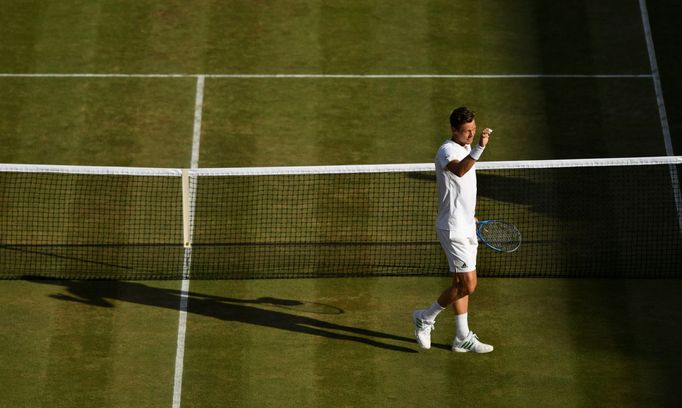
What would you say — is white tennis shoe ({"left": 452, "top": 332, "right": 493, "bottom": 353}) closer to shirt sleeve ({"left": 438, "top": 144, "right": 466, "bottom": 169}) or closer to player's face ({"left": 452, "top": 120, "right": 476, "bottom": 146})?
shirt sleeve ({"left": 438, "top": 144, "right": 466, "bottom": 169})

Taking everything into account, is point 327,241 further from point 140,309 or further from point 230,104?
point 230,104

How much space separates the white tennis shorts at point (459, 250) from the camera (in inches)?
487

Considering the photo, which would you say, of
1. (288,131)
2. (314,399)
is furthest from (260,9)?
(314,399)

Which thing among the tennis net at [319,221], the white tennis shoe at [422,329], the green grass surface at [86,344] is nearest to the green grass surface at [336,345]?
the green grass surface at [86,344]

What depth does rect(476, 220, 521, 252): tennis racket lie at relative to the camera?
14.8 meters

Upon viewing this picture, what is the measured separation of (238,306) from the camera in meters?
14.0

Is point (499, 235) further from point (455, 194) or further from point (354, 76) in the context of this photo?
point (354, 76)

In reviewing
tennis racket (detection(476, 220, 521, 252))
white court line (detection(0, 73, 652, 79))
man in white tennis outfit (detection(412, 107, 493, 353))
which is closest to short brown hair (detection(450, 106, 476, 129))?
man in white tennis outfit (detection(412, 107, 493, 353))

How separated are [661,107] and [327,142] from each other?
533 centimetres

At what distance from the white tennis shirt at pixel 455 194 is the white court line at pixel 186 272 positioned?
327cm

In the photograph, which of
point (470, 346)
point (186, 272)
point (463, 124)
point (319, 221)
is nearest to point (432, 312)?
point (470, 346)

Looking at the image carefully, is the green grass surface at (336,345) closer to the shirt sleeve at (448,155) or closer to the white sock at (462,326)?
the white sock at (462,326)

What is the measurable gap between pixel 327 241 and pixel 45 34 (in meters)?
7.22

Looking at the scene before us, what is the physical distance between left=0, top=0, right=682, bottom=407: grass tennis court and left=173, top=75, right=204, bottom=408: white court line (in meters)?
0.07
